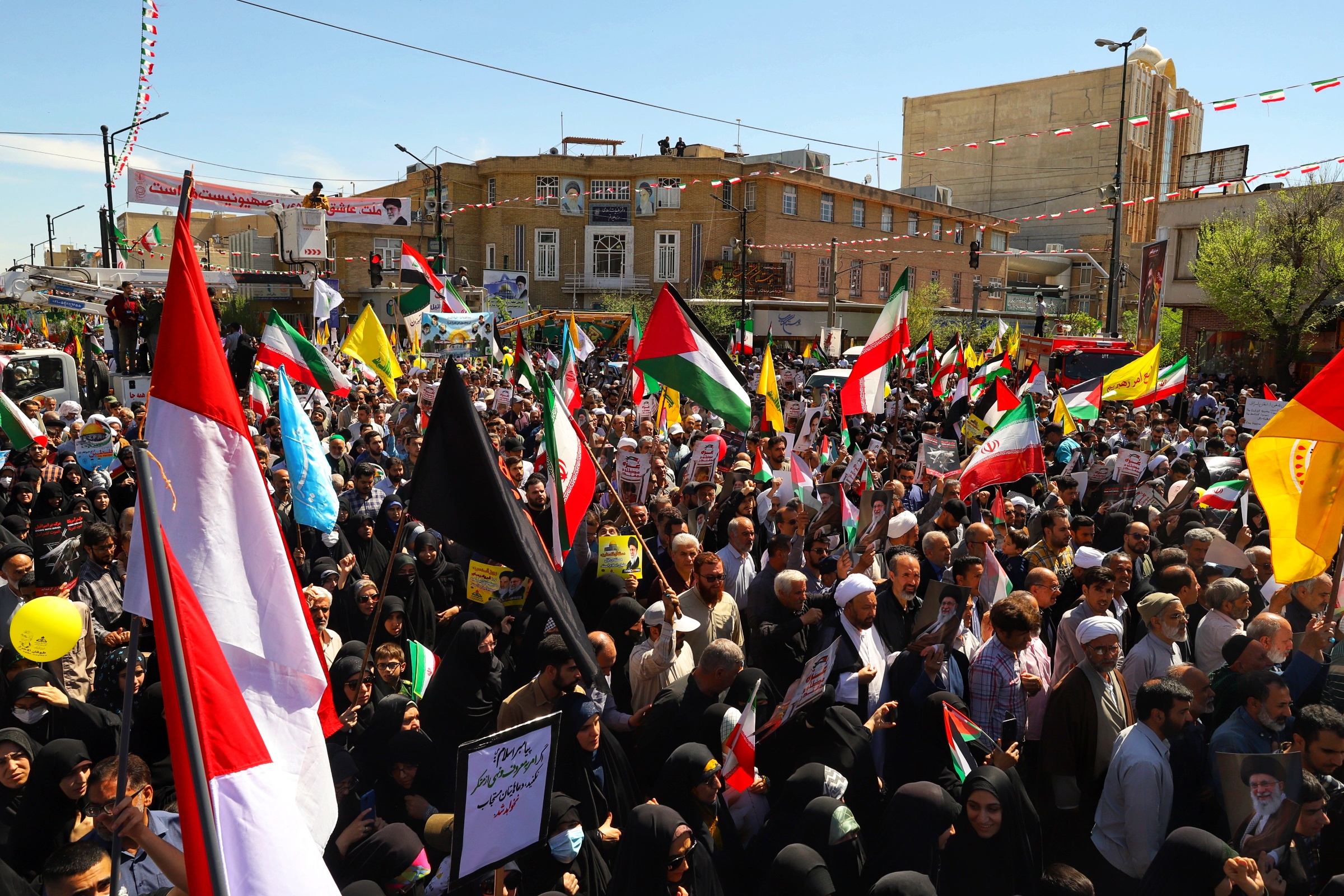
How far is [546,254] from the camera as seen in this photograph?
159 feet

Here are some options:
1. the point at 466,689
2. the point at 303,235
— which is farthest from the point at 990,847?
the point at 303,235

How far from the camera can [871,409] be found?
10.3 m

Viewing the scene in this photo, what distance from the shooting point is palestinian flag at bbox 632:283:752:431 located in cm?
820

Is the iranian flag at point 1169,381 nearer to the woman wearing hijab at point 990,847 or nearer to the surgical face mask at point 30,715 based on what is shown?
the woman wearing hijab at point 990,847

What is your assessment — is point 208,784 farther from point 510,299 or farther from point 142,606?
point 510,299

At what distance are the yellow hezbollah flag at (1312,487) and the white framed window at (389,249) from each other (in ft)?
165

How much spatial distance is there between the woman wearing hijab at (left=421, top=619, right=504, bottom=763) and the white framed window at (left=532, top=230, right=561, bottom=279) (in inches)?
1754

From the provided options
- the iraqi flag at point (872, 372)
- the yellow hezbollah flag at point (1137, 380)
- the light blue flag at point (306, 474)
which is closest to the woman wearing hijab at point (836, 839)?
the light blue flag at point (306, 474)

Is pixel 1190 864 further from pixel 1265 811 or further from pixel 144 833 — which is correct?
pixel 144 833

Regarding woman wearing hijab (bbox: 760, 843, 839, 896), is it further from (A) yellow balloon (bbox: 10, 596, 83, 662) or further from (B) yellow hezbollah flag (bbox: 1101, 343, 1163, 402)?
(B) yellow hezbollah flag (bbox: 1101, 343, 1163, 402)

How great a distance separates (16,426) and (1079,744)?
9412mm

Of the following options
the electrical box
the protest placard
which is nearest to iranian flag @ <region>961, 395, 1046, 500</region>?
the protest placard

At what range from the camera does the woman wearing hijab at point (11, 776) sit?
153 inches

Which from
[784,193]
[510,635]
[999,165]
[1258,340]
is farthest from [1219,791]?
[999,165]
